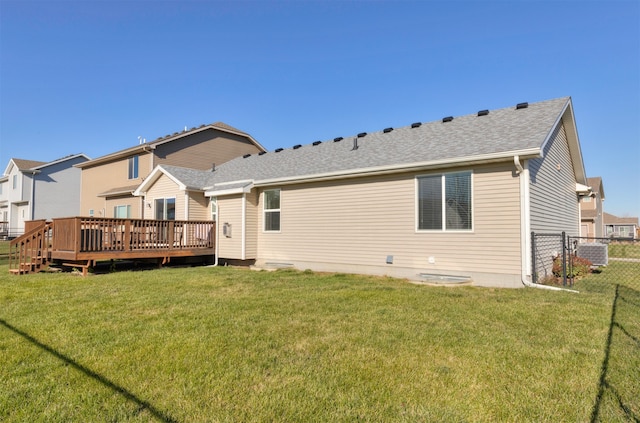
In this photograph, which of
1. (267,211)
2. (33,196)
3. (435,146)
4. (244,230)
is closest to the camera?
(435,146)

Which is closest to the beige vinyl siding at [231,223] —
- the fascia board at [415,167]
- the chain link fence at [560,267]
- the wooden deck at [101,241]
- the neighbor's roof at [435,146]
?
the wooden deck at [101,241]

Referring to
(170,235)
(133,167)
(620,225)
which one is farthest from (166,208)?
(620,225)

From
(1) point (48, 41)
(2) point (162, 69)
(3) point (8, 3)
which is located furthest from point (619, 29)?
(1) point (48, 41)

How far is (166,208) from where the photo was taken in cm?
1479

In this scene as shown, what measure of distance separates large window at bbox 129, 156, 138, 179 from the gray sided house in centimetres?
613

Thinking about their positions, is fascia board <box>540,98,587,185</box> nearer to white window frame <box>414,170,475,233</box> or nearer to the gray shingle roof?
the gray shingle roof

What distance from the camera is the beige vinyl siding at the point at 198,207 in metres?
13.8

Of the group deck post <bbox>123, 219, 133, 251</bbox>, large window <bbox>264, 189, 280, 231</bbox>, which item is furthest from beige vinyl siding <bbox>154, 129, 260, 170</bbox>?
large window <bbox>264, 189, 280, 231</bbox>

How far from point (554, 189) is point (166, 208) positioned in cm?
1393

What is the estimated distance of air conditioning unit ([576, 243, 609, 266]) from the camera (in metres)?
11.8

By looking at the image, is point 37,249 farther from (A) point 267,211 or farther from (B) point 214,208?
(A) point 267,211

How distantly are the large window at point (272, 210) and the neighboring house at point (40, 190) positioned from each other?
2881cm

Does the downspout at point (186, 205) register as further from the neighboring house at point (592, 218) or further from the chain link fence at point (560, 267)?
the neighboring house at point (592, 218)

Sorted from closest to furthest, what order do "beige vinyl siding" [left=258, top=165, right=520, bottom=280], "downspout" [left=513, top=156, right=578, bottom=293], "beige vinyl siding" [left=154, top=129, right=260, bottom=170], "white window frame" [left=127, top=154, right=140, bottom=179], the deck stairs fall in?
"downspout" [left=513, top=156, right=578, bottom=293]
"beige vinyl siding" [left=258, top=165, right=520, bottom=280]
the deck stairs
"beige vinyl siding" [left=154, top=129, right=260, bottom=170]
"white window frame" [left=127, top=154, right=140, bottom=179]
